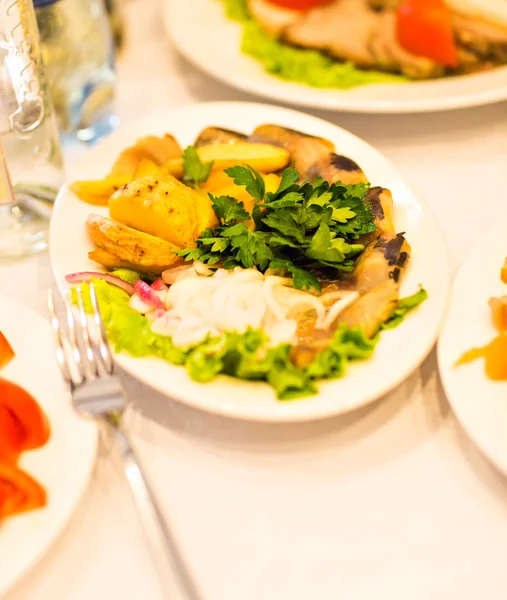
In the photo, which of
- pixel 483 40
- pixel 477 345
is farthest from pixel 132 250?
pixel 483 40

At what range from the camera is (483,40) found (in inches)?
89.4

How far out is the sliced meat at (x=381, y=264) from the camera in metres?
1.43

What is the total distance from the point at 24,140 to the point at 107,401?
827 mm

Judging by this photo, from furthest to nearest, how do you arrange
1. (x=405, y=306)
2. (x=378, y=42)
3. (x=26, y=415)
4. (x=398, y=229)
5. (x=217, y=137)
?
(x=378, y=42) < (x=217, y=137) < (x=398, y=229) < (x=405, y=306) < (x=26, y=415)

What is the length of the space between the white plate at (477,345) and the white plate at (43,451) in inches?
26.6

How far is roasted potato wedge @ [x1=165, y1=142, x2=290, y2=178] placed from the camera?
1737mm

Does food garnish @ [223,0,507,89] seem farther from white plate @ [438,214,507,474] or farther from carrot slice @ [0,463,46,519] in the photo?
carrot slice @ [0,463,46,519]

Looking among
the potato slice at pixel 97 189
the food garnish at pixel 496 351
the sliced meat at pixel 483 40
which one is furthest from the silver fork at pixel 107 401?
the sliced meat at pixel 483 40

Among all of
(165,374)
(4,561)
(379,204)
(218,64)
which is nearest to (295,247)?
(379,204)

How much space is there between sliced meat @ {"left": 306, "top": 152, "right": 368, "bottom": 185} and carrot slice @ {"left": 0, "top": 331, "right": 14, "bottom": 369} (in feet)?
2.60

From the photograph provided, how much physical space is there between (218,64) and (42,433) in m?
1.50

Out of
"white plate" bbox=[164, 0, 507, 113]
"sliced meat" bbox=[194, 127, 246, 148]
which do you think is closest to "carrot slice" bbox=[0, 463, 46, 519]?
"sliced meat" bbox=[194, 127, 246, 148]

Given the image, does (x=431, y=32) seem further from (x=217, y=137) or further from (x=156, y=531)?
(x=156, y=531)

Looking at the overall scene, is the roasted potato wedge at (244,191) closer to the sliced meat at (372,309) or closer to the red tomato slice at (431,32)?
the sliced meat at (372,309)
